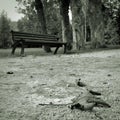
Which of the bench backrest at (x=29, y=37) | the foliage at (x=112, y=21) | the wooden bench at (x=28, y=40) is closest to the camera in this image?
the wooden bench at (x=28, y=40)

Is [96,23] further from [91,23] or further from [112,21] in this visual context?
[112,21]

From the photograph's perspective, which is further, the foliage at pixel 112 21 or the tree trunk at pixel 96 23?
the foliage at pixel 112 21

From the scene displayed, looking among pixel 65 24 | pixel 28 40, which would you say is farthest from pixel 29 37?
pixel 65 24

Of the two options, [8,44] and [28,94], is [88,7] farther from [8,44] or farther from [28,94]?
[8,44]

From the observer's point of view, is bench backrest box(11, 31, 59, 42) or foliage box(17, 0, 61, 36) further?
foliage box(17, 0, 61, 36)

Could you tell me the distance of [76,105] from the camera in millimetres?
2545

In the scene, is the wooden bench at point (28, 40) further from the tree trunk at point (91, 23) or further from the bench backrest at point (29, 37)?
the tree trunk at point (91, 23)

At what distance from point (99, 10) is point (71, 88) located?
1307cm

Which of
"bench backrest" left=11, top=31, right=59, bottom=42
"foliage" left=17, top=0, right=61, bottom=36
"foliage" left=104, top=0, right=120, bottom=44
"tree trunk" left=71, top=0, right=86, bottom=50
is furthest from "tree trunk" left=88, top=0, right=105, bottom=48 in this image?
"foliage" left=17, top=0, right=61, bottom=36

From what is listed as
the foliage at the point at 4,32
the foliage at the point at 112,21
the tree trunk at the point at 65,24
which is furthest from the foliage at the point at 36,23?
the tree trunk at the point at 65,24

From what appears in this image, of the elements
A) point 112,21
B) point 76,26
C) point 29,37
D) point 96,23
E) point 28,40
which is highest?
point 112,21

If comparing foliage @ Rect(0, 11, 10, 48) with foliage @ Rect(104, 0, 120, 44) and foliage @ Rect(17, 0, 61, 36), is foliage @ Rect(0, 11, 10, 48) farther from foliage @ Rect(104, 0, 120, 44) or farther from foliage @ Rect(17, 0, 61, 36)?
foliage @ Rect(104, 0, 120, 44)

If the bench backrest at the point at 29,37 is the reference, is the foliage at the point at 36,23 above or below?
above

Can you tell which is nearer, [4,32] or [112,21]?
[112,21]
